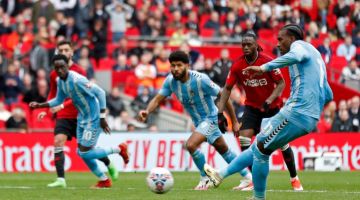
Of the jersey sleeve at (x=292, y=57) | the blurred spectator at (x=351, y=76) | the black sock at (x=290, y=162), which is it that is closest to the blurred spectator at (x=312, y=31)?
the blurred spectator at (x=351, y=76)

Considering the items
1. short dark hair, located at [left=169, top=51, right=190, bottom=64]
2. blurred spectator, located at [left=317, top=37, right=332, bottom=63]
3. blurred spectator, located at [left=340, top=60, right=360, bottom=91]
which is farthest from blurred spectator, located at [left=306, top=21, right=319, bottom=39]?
short dark hair, located at [left=169, top=51, right=190, bottom=64]

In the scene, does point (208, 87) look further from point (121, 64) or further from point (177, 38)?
point (177, 38)

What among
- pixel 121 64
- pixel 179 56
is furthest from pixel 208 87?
pixel 121 64

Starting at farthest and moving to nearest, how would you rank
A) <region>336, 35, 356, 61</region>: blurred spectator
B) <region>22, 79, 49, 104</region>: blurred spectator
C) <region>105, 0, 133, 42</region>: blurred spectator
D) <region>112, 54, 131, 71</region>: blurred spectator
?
<region>336, 35, 356, 61</region>: blurred spectator
<region>105, 0, 133, 42</region>: blurred spectator
<region>112, 54, 131, 71</region>: blurred spectator
<region>22, 79, 49, 104</region>: blurred spectator

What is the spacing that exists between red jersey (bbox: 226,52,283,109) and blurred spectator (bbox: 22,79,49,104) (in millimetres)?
11072

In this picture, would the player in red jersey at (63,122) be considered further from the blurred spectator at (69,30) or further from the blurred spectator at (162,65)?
the blurred spectator at (69,30)

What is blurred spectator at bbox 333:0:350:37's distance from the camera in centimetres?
3622

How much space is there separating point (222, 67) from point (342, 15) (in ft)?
27.1

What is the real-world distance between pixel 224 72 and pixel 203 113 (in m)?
12.0

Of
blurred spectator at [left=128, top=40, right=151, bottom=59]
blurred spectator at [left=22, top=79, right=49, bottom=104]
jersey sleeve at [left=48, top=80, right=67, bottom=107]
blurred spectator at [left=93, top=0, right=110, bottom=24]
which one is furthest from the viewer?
blurred spectator at [left=93, top=0, right=110, bottom=24]

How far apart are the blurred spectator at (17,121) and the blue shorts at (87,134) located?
8066mm

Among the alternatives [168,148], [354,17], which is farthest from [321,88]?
[354,17]

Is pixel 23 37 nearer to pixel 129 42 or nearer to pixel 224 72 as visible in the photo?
pixel 129 42

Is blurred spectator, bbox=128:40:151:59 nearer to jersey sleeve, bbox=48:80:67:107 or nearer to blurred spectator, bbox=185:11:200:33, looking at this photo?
blurred spectator, bbox=185:11:200:33
